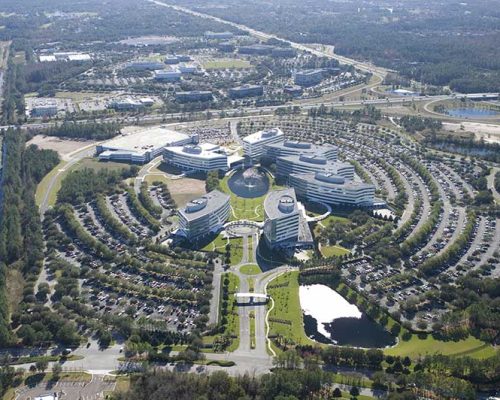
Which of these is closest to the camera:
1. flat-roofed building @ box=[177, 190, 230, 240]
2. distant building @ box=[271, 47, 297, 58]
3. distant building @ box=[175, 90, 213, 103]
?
flat-roofed building @ box=[177, 190, 230, 240]

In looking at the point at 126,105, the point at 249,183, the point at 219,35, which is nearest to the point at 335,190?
the point at 249,183

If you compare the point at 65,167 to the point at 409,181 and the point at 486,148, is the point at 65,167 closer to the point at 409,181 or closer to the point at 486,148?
the point at 409,181

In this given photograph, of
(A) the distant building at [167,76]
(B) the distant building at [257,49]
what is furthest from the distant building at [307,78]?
(B) the distant building at [257,49]

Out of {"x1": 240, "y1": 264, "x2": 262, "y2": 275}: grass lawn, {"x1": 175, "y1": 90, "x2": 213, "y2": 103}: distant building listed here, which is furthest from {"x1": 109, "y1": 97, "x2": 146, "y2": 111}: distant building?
{"x1": 240, "y1": 264, "x2": 262, "y2": 275}: grass lawn

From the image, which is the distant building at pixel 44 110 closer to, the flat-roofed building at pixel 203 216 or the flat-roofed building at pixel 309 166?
the flat-roofed building at pixel 309 166

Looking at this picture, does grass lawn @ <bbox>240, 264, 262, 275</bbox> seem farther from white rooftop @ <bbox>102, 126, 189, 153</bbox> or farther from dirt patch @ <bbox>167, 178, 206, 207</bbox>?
white rooftop @ <bbox>102, 126, 189, 153</bbox>
